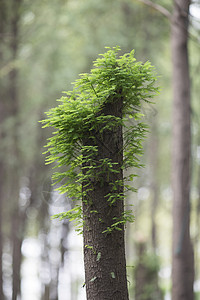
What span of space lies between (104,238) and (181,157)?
568 cm

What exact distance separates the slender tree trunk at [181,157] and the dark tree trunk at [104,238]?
5196 mm

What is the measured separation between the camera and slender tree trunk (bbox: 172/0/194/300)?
24.5 ft

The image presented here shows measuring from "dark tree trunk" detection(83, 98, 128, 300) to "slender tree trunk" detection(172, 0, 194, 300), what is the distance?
5196 mm

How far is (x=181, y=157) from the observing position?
7.83 metres

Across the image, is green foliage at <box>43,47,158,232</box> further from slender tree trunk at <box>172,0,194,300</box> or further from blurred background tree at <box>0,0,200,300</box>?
blurred background tree at <box>0,0,200,300</box>

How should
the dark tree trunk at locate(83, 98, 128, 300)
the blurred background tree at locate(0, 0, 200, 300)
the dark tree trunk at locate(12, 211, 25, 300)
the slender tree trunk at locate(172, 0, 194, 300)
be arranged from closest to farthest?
1. the dark tree trunk at locate(83, 98, 128, 300)
2. the slender tree trunk at locate(172, 0, 194, 300)
3. the blurred background tree at locate(0, 0, 200, 300)
4. the dark tree trunk at locate(12, 211, 25, 300)

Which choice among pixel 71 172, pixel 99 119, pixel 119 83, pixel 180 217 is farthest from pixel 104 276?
pixel 180 217

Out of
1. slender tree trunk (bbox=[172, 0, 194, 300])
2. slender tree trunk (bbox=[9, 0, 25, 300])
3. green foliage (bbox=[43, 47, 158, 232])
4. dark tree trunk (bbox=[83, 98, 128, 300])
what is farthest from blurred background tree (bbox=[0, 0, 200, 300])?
dark tree trunk (bbox=[83, 98, 128, 300])

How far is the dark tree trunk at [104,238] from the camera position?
2.36 meters

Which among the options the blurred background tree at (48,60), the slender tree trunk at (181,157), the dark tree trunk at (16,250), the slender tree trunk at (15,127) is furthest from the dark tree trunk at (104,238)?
the dark tree trunk at (16,250)

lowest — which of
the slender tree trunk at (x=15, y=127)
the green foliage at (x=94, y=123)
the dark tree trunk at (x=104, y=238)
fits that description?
the dark tree trunk at (x=104, y=238)

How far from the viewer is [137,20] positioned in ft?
47.5

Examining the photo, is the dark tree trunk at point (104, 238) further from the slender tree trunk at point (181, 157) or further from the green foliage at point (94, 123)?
the slender tree trunk at point (181, 157)

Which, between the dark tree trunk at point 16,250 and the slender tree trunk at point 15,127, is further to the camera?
the dark tree trunk at point 16,250
